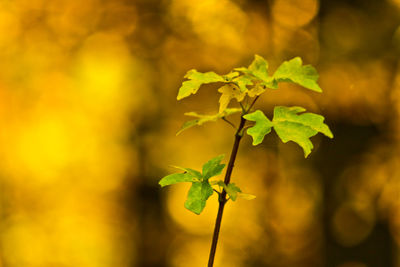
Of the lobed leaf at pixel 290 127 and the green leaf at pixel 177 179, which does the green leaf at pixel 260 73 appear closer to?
the lobed leaf at pixel 290 127

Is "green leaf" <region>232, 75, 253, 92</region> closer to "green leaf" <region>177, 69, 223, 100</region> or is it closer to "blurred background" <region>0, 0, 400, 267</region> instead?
"green leaf" <region>177, 69, 223, 100</region>

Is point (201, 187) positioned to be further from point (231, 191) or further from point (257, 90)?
point (257, 90)

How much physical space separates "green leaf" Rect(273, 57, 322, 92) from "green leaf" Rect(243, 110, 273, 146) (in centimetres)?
9

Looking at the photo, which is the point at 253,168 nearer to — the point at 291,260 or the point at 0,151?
the point at 291,260

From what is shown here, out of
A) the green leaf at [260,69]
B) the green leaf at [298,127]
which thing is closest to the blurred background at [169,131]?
the green leaf at [260,69]

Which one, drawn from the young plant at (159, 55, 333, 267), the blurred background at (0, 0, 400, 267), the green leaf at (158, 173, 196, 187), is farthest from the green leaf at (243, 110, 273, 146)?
the blurred background at (0, 0, 400, 267)

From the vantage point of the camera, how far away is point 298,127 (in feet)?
2.17

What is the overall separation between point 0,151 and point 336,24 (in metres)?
1.82

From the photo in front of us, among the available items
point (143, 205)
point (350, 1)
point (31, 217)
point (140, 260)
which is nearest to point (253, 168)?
point (143, 205)

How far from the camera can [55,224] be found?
2.40 metres

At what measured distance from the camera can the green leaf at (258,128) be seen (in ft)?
2.11

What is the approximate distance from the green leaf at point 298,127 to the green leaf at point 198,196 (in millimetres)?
134

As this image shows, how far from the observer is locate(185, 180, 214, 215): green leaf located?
649 mm

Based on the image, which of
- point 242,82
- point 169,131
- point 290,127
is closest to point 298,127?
point 290,127
